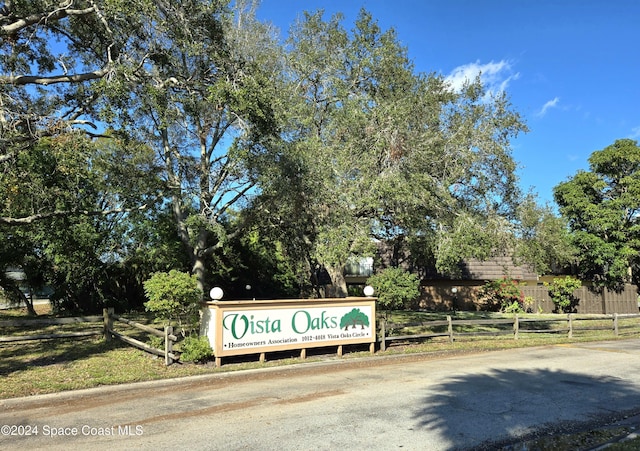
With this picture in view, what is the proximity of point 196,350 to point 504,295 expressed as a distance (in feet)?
74.3

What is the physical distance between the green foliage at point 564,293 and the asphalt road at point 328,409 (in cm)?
1847

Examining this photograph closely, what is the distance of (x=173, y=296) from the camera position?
990 centimetres

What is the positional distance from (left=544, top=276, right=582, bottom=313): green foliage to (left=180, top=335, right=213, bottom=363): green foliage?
24.3 meters

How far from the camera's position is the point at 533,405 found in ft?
23.3

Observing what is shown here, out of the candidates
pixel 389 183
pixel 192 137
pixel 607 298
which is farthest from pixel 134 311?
pixel 607 298

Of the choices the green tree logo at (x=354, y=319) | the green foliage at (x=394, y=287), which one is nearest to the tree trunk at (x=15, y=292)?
the green tree logo at (x=354, y=319)

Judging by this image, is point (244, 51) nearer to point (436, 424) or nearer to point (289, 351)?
point (289, 351)

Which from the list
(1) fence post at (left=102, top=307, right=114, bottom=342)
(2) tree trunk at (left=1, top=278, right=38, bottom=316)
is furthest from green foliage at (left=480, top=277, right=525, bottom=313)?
(2) tree trunk at (left=1, top=278, right=38, bottom=316)

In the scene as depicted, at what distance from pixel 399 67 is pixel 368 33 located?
1770 millimetres

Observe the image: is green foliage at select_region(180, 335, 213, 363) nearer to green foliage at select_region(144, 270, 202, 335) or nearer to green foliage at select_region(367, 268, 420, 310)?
green foliage at select_region(144, 270, 202, 335)

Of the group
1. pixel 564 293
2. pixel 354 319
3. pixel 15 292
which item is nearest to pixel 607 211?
pixel 564 293

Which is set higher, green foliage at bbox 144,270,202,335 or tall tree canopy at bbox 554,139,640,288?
tall tree canopy at bbox 554,139,640,288

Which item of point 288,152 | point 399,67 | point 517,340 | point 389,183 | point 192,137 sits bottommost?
point 517,340

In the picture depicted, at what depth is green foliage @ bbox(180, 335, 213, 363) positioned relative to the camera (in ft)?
32.1
